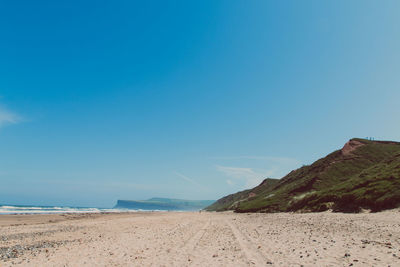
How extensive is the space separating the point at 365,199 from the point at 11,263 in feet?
138

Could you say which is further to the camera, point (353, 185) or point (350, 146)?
point (350, 146)

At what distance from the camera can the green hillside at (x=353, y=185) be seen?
1391 inches

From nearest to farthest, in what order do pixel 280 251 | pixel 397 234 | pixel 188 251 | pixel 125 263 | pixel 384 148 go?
pixel 125 263 < pixel 280 251 < pixel 188 251 < pixel 397 234 < pixel 384 148

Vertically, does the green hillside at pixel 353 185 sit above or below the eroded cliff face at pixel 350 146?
below

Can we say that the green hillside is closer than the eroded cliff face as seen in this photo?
Yes

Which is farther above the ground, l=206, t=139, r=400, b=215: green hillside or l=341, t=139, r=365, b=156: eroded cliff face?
l=341, t=139, r=365, b=156: eroded cliff face

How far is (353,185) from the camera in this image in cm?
4562

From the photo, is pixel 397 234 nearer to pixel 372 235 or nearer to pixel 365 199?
pixel 372 235

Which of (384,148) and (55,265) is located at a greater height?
(384,148)

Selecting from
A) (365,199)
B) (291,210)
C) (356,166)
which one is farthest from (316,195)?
(356,166)

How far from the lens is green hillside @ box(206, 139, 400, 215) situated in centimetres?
3533

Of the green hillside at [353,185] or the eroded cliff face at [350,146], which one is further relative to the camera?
the eroded cliff face at [350,146]

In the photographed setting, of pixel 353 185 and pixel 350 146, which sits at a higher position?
pixel 350 146

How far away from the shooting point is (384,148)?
86000 millimetres
